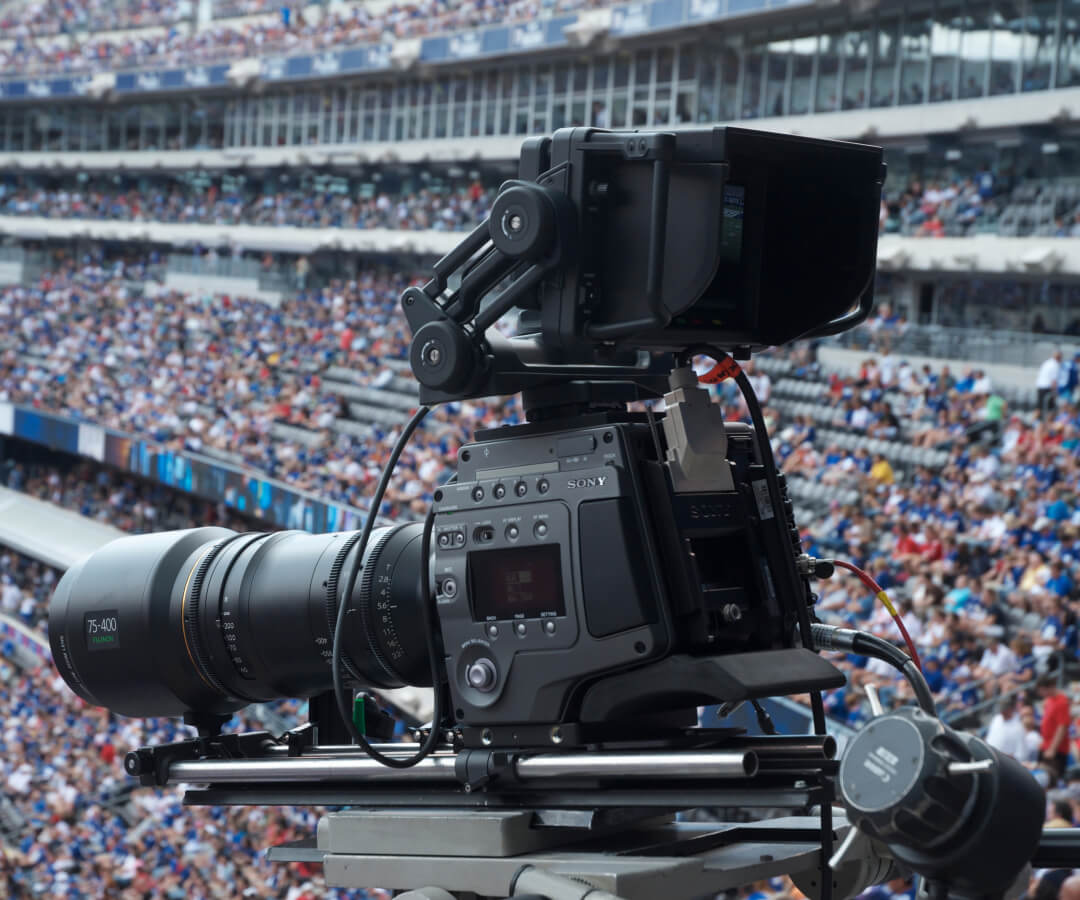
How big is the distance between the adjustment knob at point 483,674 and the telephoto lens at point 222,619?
286 millimetres

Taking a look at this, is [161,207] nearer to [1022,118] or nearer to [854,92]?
[854,92]

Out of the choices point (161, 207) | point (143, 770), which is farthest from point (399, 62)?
point (143, 770)

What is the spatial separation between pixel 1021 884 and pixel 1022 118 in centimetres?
1621

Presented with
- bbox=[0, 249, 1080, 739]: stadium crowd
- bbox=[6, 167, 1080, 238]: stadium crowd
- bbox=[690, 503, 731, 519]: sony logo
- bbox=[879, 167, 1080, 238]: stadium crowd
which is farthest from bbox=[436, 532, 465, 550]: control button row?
bbox=[879, 167, 1080, 238]: stadium crowd

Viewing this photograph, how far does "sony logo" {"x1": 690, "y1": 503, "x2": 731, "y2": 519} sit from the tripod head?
275 millimetres

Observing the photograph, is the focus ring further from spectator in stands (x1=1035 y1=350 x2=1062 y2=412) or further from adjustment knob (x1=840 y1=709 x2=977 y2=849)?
spectator in stands (x1=1035 y1=350 x2=1062 y2=412)

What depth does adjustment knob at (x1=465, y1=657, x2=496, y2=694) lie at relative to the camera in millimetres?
2379

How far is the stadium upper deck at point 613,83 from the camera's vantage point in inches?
691

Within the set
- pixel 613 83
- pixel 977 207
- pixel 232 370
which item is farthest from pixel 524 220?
pixel 232 370

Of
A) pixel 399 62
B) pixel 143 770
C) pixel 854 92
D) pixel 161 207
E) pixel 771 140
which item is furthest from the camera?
pixel 161 207

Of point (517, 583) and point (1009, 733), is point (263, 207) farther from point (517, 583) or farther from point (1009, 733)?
point (517, 583)

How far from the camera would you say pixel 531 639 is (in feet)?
7.66

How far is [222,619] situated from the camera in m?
2.88

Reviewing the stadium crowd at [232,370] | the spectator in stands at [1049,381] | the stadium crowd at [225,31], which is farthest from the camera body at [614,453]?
the stadium crowd at [225,31]
